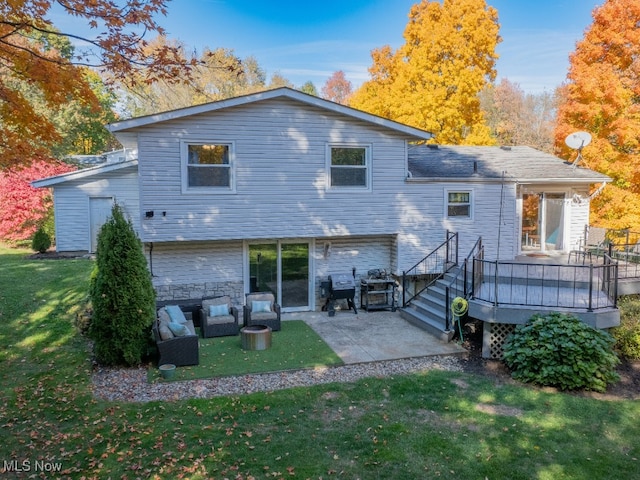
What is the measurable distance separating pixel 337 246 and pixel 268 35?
24.6m

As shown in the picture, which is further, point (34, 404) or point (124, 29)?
point (124, 29)

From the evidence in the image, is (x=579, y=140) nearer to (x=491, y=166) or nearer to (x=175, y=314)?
(x=491, y=166)

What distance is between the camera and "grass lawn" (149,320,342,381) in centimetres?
830

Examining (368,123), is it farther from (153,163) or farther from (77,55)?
(77,55)

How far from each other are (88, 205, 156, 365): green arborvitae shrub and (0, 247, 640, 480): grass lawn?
2.75ft

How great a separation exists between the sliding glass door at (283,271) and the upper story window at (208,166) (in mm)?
2076

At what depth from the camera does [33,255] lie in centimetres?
1895

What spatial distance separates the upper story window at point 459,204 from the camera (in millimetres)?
13211

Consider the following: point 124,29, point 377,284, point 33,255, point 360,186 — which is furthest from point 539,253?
point 33,255

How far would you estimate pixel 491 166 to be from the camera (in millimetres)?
14352

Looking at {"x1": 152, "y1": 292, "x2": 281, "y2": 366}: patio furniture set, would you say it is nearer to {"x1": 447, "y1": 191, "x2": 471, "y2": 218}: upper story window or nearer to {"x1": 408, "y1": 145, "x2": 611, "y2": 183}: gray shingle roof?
{"x1": 408, "y1": 145, "x2": 611, "y2": 183}: gray shingle roof

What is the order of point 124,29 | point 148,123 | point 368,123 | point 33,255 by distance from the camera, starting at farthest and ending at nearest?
point 33,255 → point 368,123 → point 148,123 → point 124,29

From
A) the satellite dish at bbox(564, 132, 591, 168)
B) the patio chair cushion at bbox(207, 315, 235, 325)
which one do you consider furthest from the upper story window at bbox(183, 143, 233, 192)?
the satellite dish at bbox(564, 132, 591, 168)

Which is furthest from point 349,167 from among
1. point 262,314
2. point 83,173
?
point 83,173
